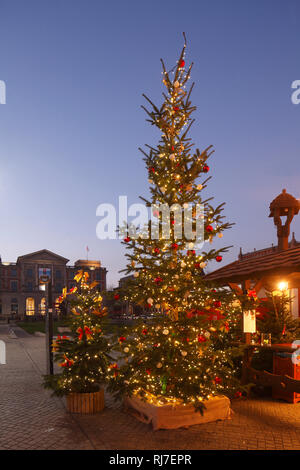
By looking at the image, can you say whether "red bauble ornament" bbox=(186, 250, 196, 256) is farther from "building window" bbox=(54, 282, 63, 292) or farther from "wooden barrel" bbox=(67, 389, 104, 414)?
"building window" bbox=(54, 282, 63, 292)

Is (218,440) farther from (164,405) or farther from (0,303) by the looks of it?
(0,303)

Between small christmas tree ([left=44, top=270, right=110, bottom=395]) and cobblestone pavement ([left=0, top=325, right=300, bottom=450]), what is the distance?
626mm

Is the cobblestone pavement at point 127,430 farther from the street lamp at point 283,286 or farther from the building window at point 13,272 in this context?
the building window at point 13,272

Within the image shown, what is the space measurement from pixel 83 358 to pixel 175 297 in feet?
7.92

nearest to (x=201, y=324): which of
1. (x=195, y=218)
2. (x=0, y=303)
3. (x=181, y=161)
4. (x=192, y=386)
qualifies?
(x=192, y=386)

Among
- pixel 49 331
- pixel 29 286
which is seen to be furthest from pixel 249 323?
pixel 29 286

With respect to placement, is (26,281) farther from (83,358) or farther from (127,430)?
(127,430)

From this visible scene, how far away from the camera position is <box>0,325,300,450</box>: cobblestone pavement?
20.6 ft

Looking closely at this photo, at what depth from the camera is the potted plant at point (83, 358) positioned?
8.16 m

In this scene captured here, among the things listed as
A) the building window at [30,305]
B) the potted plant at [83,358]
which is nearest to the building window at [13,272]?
the building window at [30,305]

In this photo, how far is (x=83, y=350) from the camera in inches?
326

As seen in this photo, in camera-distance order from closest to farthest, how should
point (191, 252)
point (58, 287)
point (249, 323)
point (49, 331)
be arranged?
point (191, 252)
point (249, 323)
point (49, 331)
point (58, 287)

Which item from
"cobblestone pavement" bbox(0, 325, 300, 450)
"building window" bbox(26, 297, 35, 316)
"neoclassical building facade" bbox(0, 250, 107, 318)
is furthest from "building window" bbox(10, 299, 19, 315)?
"cobblestone pavement" bbox(0, 325, 300, 450)
